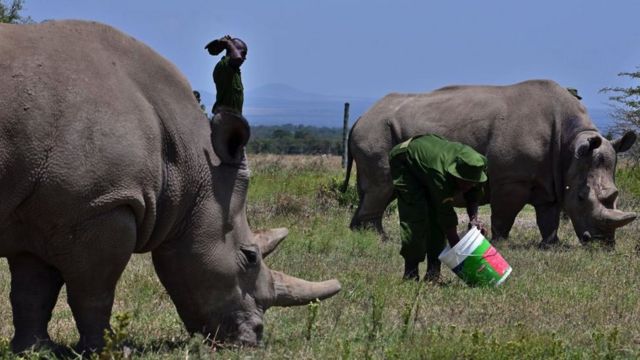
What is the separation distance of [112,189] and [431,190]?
4.21m

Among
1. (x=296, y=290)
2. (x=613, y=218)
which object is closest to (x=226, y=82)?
(x=296, y=290)

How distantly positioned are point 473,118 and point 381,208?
5.00 feet

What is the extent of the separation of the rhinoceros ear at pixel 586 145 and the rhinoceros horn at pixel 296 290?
662 centimetres

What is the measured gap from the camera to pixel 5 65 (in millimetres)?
5133

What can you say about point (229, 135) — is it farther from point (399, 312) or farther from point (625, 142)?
point (625, 142)

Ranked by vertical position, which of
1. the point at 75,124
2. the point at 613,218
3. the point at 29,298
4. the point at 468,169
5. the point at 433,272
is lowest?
the point at 613,218

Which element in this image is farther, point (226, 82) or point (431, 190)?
point (431, 190)

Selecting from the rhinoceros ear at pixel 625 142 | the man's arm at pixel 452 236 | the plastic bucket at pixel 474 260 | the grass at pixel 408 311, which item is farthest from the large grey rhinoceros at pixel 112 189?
the rhinoceros ear at pixel 625 142

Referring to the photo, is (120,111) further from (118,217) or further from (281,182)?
(281,182)

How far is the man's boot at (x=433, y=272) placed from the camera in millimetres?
9320

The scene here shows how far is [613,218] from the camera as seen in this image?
12250 mm

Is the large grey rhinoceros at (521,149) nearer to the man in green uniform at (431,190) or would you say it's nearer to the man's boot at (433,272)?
the man's boot at (433,272)

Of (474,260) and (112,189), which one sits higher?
(112,189)

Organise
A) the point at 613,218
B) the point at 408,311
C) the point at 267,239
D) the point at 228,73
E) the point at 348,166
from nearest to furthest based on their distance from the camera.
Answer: the point at 267,239, the point at 408,311, the point at 228,73, the point at 613,218, the point at 348,166
